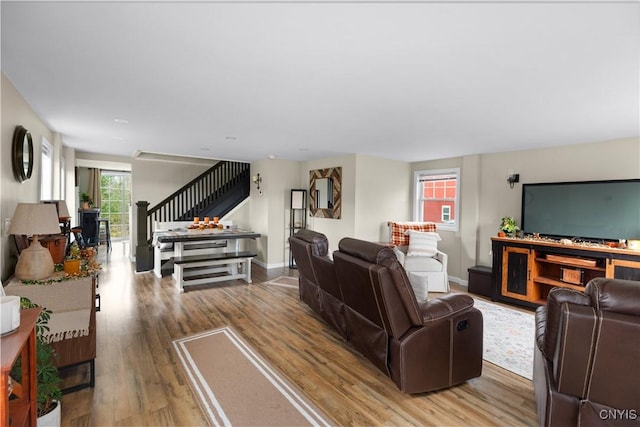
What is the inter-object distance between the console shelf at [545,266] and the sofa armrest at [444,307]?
2.54 m

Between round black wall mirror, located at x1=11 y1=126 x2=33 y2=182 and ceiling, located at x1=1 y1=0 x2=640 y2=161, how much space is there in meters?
0.38

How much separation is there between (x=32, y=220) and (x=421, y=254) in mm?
4842

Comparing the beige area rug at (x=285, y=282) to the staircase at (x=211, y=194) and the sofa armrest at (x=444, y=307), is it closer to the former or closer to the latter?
the staircase at (x=211, y=194)

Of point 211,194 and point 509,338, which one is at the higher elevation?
point 211,194

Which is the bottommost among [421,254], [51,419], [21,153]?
[51,419]

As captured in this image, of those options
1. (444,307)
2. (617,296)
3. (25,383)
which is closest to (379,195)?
(444,307)

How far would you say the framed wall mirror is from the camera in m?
6.16

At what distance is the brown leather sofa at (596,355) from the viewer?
57.8 inches

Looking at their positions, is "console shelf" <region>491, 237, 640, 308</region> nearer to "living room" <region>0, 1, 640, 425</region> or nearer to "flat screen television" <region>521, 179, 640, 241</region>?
"flat screen television" <region>521, 179, 640, 241</region>

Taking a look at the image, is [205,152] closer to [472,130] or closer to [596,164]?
[472,130]

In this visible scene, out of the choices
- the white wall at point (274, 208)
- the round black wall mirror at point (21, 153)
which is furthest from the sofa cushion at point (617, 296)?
the white wall at point (274, 208)

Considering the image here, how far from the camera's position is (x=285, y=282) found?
18.0 ft

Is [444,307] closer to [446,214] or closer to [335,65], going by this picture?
[335,65]

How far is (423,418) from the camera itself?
6.77 feet
